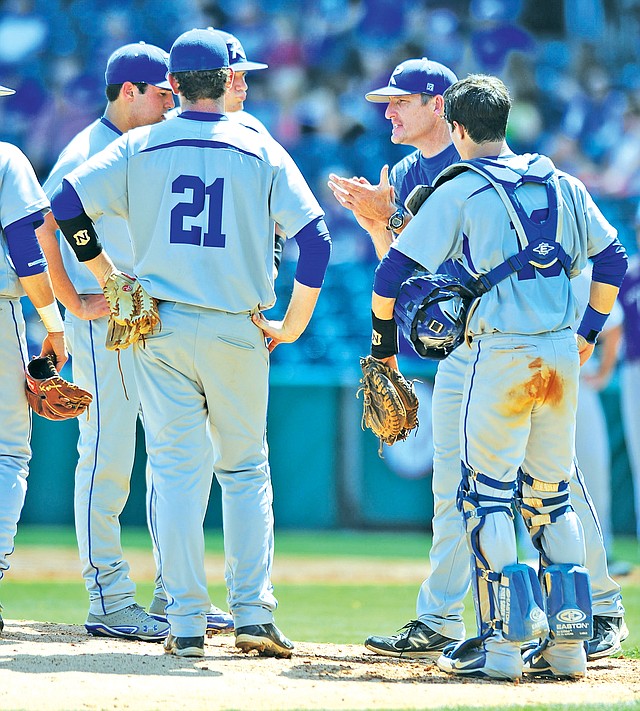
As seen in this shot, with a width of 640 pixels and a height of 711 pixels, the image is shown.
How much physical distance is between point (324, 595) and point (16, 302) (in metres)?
3.73

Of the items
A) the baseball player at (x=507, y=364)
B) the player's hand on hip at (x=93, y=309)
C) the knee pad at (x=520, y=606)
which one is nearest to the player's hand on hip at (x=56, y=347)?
the player's hand on hip at (x=93, y=309)

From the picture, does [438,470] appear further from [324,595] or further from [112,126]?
[324,595]

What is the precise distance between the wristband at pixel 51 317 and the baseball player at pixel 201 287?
0.50m

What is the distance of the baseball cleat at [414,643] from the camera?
4.76 meters

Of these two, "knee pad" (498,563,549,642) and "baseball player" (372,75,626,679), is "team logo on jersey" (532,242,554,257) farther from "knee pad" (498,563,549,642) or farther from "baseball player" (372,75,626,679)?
"knee pad" (498,563,549,642)

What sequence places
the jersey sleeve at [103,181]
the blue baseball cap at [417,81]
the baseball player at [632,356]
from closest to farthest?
1. the jersey sleeve at [103,181]
2. the blue baseball cap at [417,81]
3. the baseball player at [632,356]

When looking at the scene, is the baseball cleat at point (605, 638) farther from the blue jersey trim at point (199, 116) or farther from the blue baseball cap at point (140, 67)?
the blue baseball cap at point (140, 67)

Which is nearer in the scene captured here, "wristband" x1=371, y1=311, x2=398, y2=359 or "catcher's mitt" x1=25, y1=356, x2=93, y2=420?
"wristband" x1=371, y1=311, x2=398, y2=359

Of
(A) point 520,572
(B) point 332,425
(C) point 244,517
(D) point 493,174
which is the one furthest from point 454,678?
(B) point 332,425

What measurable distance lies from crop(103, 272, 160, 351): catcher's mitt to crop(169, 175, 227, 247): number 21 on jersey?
241 millimetres

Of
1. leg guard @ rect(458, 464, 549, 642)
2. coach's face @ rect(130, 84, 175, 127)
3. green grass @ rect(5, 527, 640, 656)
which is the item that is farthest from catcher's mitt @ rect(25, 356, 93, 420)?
leg guard @ rect(458, 464, 549, 642)

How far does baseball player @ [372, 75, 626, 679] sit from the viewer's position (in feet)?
13.5

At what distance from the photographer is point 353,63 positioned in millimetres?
15055

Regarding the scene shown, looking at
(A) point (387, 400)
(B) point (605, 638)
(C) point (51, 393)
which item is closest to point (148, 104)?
(C) point (51, 393)
